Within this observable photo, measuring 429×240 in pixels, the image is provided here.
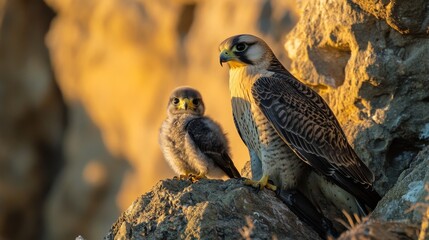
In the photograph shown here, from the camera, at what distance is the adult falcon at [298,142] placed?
701 cm

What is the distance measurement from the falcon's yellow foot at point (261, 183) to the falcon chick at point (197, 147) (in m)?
0.82

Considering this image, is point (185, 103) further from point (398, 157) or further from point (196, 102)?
point (398, 157)

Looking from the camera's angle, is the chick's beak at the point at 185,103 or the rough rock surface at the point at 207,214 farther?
the chick's beak at the point at 185,103

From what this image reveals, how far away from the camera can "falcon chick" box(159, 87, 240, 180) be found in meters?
7.79

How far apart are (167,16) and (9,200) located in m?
3.78

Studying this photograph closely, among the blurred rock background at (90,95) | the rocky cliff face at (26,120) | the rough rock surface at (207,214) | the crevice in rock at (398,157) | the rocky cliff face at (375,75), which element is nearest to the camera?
the rough rock surface at (207,214)

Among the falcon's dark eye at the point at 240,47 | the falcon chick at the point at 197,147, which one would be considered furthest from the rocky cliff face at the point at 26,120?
the falcon's dark eye at the point at 240,47

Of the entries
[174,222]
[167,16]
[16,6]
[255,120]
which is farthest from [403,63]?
[16,6]

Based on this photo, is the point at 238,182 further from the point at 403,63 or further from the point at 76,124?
the point at 76,124

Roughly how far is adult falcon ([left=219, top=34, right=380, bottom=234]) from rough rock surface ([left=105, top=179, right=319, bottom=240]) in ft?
1.24

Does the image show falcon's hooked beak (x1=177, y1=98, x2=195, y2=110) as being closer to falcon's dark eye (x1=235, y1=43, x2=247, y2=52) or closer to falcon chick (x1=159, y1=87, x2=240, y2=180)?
falcon chick (x1=159, y1=87, x2=240, y2=180)

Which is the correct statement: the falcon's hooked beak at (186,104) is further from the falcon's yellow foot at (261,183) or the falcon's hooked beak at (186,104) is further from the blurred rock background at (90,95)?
the blurred rock background at (90,95)

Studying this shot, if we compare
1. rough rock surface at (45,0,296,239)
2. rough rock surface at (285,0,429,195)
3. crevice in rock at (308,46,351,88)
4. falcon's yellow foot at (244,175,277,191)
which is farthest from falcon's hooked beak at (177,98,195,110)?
rough rock surface at (45,0,296,239)

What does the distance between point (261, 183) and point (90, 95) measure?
9923 mm
